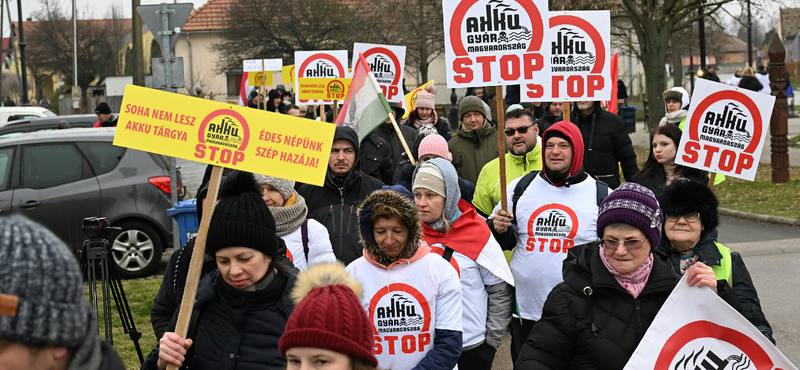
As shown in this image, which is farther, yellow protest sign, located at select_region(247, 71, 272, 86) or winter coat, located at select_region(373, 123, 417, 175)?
yellow protest sign, located at select_region(247, 71, 272, 86)

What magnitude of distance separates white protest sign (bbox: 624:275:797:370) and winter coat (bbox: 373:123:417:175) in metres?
4.98

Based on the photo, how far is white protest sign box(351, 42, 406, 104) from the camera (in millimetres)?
10211

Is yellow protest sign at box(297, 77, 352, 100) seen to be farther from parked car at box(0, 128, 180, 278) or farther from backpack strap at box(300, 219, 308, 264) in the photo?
backpack strap at box(300, 219, 308, 264)

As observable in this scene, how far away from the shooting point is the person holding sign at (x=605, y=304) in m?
3.33

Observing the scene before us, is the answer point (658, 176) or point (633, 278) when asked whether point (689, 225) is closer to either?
point (633, 278)

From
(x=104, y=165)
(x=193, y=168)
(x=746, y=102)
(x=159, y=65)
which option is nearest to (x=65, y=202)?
(x=104, y=165)

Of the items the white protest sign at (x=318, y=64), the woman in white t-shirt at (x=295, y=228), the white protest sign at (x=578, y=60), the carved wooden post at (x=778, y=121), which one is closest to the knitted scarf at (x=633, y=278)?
the woman in white t-shirt at (x=295, y=228)

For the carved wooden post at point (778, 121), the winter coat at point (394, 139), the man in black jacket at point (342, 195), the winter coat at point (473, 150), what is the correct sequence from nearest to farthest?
1. the man in black jacket at point (342, 195)
2. the winter coat at point (473, 150)
3. the winter coat at point (394, 139)
4. the carved wooden post at point (778, 121)

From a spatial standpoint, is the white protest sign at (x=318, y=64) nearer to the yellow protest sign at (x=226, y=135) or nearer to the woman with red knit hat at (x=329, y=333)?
the yellow protest sign at (x=226, y=135)

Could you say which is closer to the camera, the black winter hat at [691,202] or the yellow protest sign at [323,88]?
the black winter hat at [691,202]

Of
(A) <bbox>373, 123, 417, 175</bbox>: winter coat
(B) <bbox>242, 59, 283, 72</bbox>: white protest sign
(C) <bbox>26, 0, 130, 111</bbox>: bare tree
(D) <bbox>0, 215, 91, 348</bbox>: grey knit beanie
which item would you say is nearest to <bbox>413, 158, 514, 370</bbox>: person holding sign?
(D) <bbox>0, 215, 91, 348</bbox>: grey knit beanie

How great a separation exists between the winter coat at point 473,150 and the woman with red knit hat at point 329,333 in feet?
18.3

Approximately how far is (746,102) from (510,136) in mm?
1680

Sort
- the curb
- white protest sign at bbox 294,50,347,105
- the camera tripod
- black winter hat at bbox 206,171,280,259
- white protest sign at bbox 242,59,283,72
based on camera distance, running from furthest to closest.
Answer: white protest sign at bbox 242,59,283,72, the curb, white protest sign at bbox 294,50,347,105, the camera tripod, black winter hat at bbox 206,171,280,259
